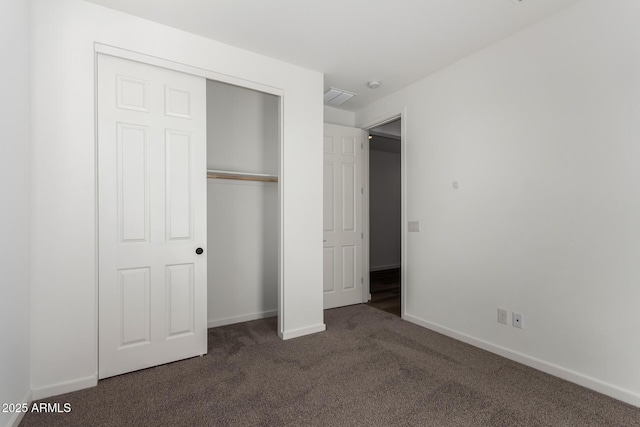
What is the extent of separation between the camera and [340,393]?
6.82 feet

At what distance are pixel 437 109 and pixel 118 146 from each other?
119 inches

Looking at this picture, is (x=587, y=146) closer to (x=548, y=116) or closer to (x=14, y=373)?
(x=548, y=116)

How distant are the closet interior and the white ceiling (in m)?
0.83

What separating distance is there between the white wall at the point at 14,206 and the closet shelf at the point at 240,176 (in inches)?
58.7

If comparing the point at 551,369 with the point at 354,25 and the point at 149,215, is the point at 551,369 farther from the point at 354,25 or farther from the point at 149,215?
the point at 149,215

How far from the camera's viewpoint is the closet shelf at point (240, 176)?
328 centimetres

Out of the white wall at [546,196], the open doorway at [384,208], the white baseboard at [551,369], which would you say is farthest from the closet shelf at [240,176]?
the open doorway at [384,208]

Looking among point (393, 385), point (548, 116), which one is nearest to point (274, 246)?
point (393, 385)

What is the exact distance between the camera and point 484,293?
111 inches

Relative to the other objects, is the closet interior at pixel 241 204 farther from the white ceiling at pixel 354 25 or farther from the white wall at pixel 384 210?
the white wall at pixel 384 210

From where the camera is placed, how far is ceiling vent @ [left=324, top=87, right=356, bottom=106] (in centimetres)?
375

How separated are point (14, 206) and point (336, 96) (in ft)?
10.6

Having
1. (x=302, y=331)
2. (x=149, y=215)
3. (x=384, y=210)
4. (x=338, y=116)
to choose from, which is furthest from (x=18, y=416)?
(x=384, y=210)

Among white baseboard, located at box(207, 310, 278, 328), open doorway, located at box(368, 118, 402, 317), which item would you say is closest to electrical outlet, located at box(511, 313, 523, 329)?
white baseboard, located at box(207, 310, 278, 328)
